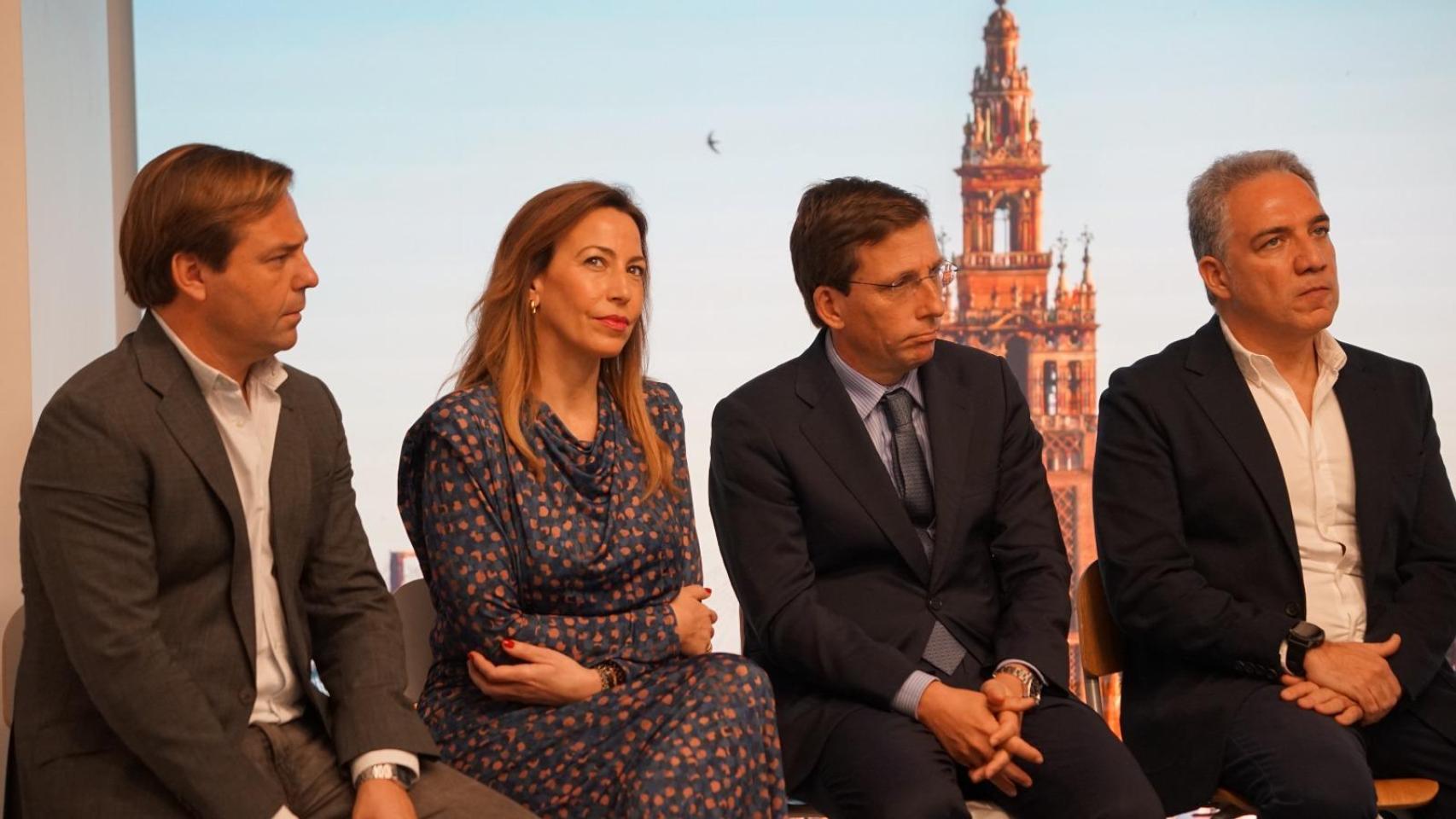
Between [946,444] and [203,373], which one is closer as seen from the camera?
[203,373]

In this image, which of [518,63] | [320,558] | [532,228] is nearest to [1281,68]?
[518,63]

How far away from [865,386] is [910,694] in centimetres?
65

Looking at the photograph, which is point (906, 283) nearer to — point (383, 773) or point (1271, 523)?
point (1271, 523)

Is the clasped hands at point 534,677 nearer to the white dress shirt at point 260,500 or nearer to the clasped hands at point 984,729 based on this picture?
the white dress shirt at point 260,500

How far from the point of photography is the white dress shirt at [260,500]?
2371 mm

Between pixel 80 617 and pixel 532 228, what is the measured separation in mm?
1074

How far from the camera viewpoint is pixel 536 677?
101 inches

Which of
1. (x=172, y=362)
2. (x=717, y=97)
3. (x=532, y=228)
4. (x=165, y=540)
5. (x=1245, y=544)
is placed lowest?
(x=1245, y=544)

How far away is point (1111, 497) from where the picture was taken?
10.2 ft

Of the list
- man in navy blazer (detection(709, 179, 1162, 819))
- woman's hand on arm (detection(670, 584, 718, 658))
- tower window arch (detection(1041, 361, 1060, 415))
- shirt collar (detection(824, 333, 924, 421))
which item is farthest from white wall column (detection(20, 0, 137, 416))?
tower window arch (detection(1041, 361, 1060, 415))

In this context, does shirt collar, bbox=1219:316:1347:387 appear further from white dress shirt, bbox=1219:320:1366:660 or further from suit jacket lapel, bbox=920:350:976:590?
suit jacket lapel, bbox=920:350:976:590

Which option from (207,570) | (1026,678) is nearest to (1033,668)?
(1026,678)

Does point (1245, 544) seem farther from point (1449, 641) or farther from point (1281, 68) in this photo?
point (1281, 68)

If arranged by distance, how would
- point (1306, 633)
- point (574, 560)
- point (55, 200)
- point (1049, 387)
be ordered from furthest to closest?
point (1049, 387) → point (55, 200) → point (1306, 633) → point (574, 560)
